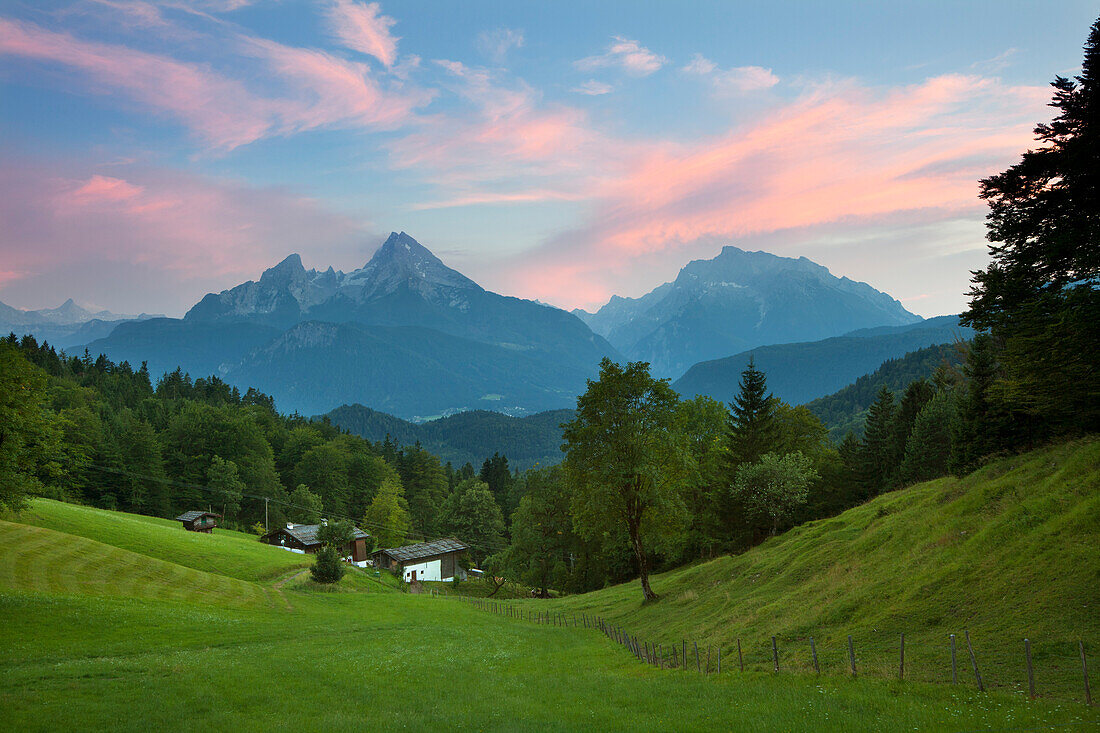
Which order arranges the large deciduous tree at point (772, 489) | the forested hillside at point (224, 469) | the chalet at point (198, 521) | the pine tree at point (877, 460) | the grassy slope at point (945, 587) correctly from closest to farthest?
the grassy slope at point (945, 587) → the large deciduous tree at point (772, 489) → the pine tree at point (877, 460) → the chalet at point (198, 521) → the forested hillside at point (224, 469)

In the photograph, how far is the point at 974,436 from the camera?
37.8m

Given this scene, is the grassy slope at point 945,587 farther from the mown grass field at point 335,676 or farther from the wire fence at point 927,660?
the mown grass field at point 335,676

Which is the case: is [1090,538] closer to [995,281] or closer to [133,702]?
[995,281]

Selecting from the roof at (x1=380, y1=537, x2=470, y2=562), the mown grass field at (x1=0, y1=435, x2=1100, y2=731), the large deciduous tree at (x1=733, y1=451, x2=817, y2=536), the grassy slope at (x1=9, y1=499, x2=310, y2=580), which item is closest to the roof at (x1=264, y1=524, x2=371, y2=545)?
the roof at (x1=380, y1=537, x2=470, y2=562)

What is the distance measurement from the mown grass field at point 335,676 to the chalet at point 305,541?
4727 cm

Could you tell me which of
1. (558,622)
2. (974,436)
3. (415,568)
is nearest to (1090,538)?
(974,436)

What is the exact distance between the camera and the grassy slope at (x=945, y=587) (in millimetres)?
16234

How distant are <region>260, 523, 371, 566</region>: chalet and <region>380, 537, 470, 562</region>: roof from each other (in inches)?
195

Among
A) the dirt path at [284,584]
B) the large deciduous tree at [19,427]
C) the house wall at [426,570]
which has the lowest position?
the house wall at [426,570]

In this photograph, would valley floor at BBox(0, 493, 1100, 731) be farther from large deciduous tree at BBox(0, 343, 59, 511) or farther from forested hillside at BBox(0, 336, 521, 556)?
forested hillside at BBox(0, 336, 521, 556)

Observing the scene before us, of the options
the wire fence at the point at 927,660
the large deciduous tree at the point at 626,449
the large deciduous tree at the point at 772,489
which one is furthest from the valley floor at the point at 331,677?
the large deciduous tree at the point at 772,489

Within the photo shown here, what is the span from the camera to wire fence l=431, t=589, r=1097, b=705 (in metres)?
13.8

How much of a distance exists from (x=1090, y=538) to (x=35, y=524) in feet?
235

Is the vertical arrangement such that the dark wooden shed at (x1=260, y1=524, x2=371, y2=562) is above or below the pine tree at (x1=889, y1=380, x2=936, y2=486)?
below
